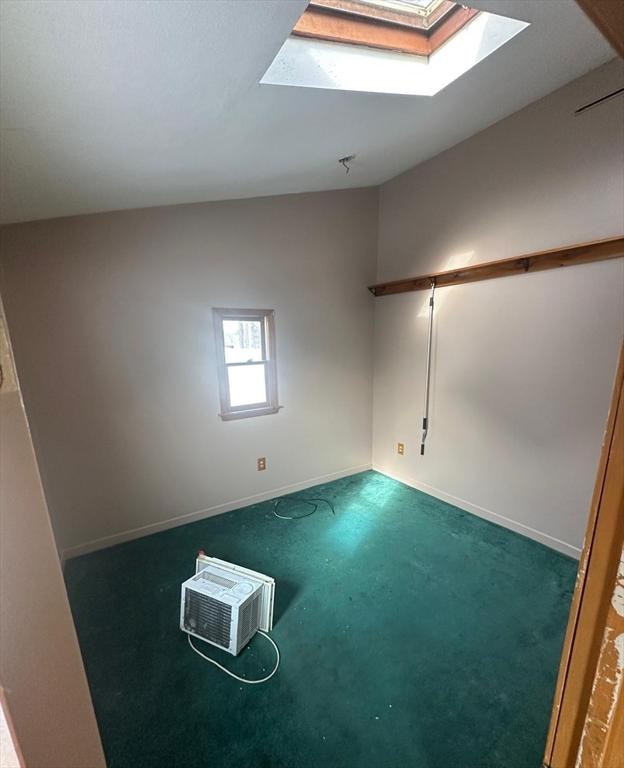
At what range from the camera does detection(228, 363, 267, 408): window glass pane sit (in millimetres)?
2707

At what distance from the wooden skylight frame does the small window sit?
167cm

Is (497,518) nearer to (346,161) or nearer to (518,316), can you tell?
(518,316)

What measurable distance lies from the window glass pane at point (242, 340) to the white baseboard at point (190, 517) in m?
1.24

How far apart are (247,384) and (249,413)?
0.83 ft

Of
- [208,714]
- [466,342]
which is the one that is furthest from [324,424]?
[208,714]

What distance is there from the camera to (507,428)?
2.40 meters

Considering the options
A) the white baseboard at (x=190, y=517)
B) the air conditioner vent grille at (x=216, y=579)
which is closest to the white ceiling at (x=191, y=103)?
the air conditioner vent grille at (x=216, y=579)

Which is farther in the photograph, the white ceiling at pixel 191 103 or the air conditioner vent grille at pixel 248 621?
the air conditioner vent grille at pixel 248 621

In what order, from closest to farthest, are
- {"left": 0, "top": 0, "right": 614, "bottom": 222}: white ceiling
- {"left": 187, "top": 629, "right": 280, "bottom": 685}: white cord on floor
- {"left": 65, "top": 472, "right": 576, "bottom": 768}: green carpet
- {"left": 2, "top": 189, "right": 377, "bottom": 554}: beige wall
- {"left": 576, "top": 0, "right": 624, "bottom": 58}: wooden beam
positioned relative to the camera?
{"left": 576, "top": 0, "right": 624, "bottom": 58}: wooden beam → {"left": 0, "top": 0, "right": 614, "bottom": 222}: white ceiling → {"left": 65, "top": 472, "right": 576, "bottom": 768}: green carpet → {"left": 187, "top": 629, "right": 280, "bottom": 685}: white cord on floor → {"left": 2, "top": 189, "right": 377, "bottom": 554}: beige wall

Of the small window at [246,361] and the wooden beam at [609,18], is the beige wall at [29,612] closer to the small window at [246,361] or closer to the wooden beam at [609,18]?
the wooden beam at [609,18]

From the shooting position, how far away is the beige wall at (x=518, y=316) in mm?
1895

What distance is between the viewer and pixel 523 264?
85.4 inches

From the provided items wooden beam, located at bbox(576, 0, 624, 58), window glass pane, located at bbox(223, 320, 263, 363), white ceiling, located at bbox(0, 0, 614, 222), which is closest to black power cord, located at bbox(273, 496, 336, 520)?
window glass pane, located at bbox(223, 320, 263, 363)

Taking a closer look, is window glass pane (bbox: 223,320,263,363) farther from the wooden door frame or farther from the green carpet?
the wooden door frame
